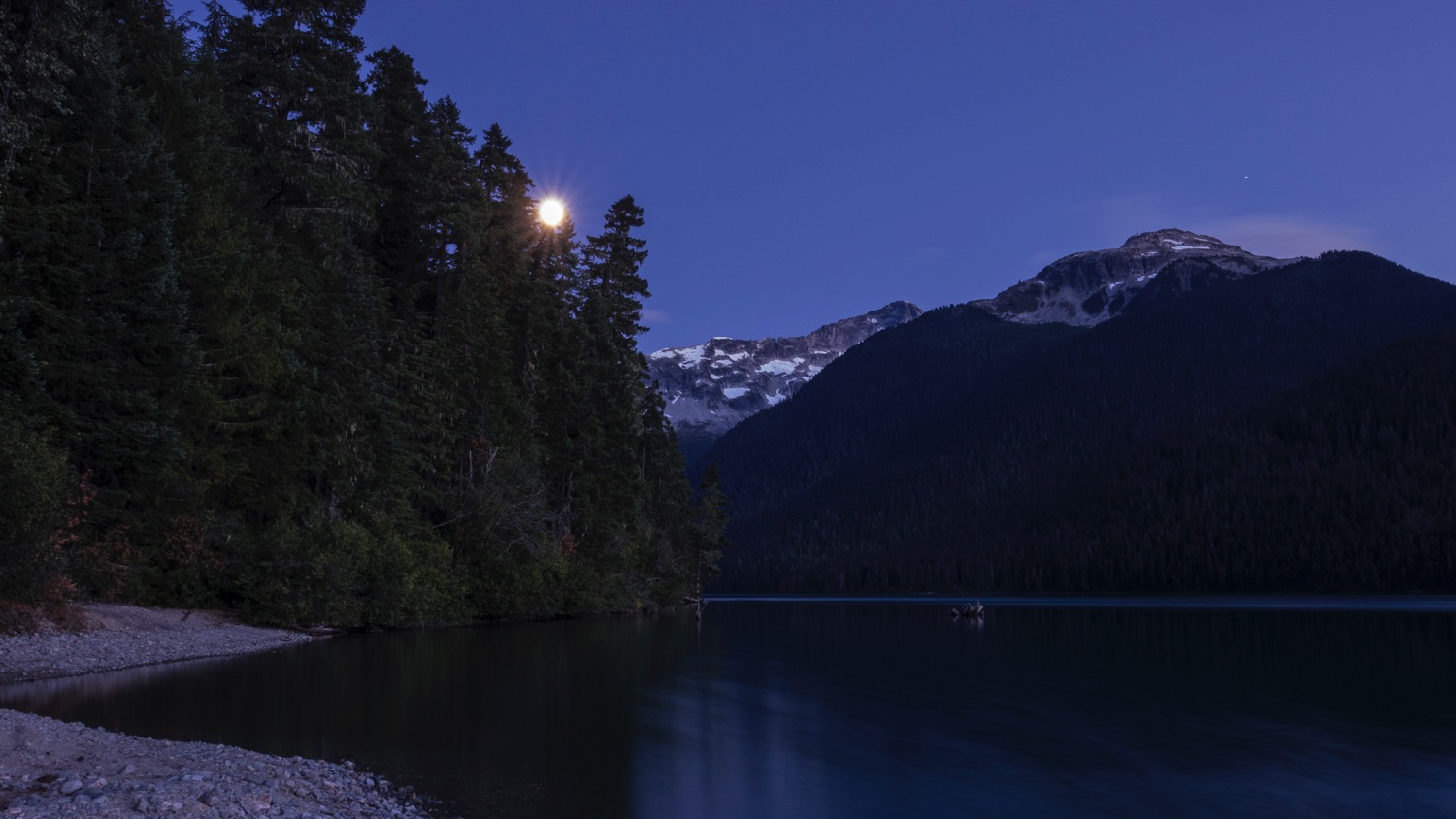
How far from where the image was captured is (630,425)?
277 feet

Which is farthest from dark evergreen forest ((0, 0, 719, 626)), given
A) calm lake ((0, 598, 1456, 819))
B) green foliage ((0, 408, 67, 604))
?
calm lake ((0, 598, 1456, 819))

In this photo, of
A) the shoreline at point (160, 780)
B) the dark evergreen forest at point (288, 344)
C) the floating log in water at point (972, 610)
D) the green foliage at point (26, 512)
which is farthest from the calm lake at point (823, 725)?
the floating log in water at point (972, 610)

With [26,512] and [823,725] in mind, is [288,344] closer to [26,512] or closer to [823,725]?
[26,512]

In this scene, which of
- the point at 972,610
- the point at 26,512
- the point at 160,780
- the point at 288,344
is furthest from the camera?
the point at 972,610

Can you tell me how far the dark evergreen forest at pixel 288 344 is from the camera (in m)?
34.9

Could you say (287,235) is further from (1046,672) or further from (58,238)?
(1046,672)

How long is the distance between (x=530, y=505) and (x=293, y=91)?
28869 mm

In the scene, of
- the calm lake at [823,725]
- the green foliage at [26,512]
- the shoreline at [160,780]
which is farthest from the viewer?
the green foliage at [26,512]

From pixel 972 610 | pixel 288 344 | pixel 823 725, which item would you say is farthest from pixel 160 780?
pixel 972 610

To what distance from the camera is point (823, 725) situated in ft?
95.0

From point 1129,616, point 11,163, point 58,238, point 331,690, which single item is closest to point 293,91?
point 58,238

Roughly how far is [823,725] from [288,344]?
105 feet

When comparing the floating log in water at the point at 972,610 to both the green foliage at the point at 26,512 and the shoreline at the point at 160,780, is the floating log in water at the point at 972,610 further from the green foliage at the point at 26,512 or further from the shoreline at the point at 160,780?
the shoreline at the point at 160,780

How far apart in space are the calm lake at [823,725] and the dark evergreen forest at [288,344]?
703cm
